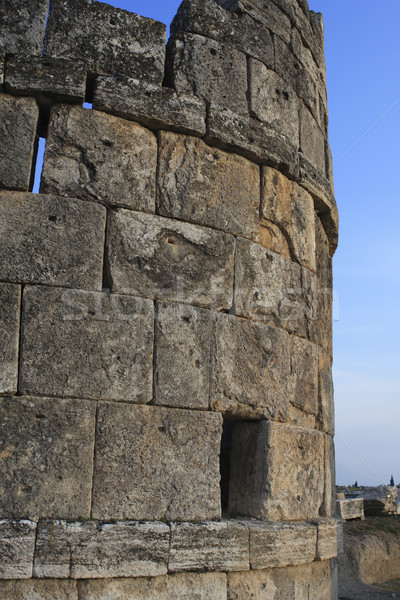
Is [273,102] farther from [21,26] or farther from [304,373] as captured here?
[304,373]

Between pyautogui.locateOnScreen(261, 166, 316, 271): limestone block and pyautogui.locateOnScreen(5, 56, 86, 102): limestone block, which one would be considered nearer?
pyautogui.locateOnScreen(5, 56, 86, 102): limestone block

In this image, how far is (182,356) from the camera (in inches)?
157

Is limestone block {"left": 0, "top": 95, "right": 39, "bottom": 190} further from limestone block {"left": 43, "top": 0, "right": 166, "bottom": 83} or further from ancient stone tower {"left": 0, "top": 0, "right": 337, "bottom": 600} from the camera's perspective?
limestone block {"left": 43, "top": 0, "right": 166, "bottom": 83}

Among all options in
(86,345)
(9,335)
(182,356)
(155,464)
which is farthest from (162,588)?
(9,335)

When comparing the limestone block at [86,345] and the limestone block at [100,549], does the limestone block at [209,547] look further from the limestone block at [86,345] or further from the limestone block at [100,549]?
the limestone block at [86,345]

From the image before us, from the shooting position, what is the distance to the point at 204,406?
4000 mm

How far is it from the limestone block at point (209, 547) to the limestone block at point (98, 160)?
1.97 meters

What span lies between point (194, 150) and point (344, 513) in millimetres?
8351

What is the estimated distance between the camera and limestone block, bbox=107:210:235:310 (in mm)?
3977

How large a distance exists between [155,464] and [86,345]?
80cm

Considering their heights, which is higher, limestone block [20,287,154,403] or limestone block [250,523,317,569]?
A: limestone block [20,287,154,403]

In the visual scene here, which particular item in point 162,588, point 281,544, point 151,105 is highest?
point 151,105

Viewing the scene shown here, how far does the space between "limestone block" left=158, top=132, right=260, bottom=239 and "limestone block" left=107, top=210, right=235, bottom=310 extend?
10cm

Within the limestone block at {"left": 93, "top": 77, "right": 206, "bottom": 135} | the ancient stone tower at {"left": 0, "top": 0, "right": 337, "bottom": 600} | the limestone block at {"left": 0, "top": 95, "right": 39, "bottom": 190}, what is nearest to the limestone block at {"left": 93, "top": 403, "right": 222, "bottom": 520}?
the ancient stone tower at {"left": 0, "top": 0, "right": 337, "bottom": 600}
